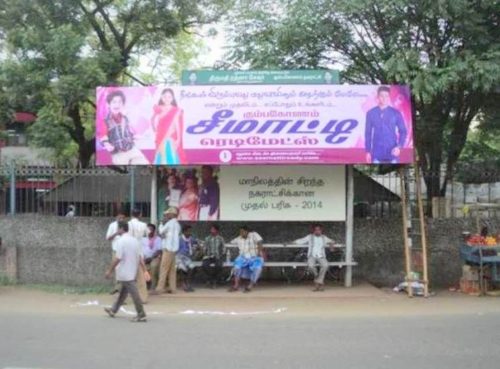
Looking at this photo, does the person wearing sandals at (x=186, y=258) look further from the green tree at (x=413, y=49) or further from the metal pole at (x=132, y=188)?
the green tree at (x=413, y=49)

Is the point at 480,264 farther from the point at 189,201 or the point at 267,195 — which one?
the point at 189,201

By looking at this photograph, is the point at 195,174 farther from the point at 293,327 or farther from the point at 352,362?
the point at 352,362

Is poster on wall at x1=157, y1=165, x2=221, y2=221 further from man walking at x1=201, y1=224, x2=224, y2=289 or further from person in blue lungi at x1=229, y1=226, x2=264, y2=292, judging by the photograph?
person in blue lungi at x1=229, y1=226, x2=264, y2=292

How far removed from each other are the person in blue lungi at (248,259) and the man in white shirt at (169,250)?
4.11 ft

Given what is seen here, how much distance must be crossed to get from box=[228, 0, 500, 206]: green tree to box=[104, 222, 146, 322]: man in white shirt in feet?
20.2

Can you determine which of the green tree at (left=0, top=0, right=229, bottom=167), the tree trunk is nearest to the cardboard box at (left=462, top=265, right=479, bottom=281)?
the green tree at (left=0, top=0, right=229, bottom=167)

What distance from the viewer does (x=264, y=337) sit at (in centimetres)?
912

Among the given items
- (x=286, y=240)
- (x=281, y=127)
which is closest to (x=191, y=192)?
(x=286, y=240)

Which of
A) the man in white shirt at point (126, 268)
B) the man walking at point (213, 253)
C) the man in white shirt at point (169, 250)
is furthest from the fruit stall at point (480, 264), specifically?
the man in white shirt at point (126, 268)

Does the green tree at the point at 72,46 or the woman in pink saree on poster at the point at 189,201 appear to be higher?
the green tree at the point at 72,46

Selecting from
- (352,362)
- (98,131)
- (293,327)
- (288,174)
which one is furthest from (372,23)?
(352,362)

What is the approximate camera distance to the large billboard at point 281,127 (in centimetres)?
1355

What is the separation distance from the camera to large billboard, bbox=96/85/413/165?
1355cm

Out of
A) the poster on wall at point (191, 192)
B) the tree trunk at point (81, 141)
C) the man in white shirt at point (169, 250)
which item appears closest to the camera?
the man in white shirt at point (169, 250)
